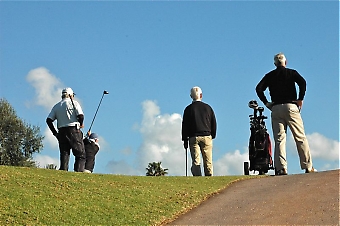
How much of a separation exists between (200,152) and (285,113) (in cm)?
291

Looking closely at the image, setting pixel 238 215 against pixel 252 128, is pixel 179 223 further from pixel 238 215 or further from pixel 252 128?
pixel 252 128

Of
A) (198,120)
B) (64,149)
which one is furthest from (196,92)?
(64,149)

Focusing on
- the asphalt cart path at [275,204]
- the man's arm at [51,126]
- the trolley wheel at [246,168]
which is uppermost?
the man's arm at [51,126]

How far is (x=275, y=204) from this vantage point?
11664mm

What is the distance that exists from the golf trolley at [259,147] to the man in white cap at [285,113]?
2.33 meters

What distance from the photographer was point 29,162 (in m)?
56.3

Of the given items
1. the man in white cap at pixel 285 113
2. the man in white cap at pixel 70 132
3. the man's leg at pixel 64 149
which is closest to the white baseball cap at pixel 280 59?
the man in white cap at pixel 285 113

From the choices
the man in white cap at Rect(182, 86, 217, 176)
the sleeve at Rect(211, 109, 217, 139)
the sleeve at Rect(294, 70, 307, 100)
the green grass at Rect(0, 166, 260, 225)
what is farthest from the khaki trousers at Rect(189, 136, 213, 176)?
the sleeve at Rect(294, 70, 307, 100)

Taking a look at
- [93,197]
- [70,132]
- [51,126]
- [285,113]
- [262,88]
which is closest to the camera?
[93,197]

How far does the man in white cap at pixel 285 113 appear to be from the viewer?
15.2m

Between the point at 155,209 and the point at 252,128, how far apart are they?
6922 millimetres

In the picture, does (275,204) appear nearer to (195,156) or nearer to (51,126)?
(195,156)

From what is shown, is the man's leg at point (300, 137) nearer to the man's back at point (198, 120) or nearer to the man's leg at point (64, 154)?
the man's back at point (198, 120)

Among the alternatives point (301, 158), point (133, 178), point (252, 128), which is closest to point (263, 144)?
point (252, 128)
